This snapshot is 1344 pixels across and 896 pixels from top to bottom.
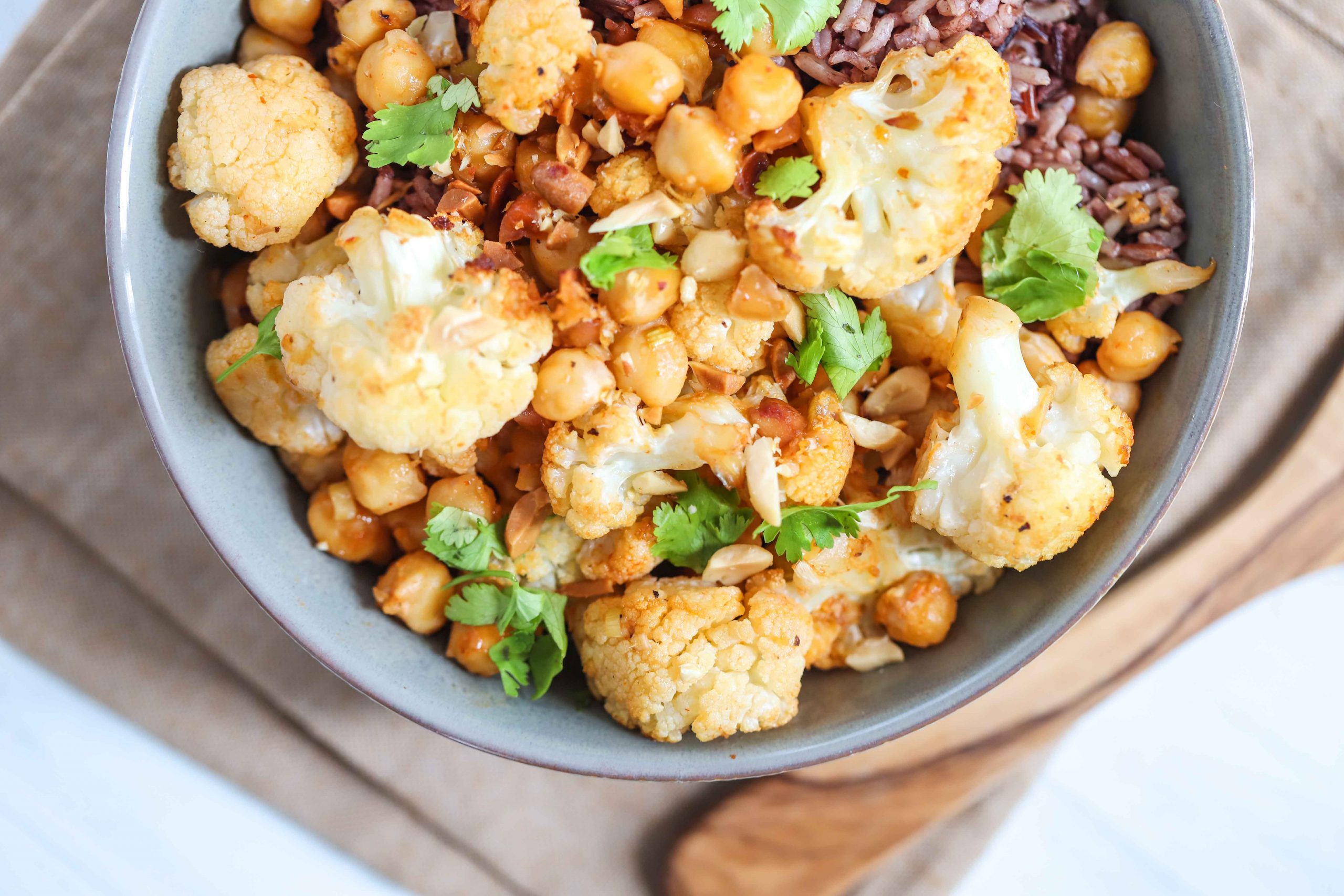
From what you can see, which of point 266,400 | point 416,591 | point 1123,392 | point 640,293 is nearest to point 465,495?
point 416,591

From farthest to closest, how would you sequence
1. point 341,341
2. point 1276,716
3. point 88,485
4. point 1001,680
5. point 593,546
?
point 1276,716 → point 88,485 → point 593,546 → point 1001,680 → point 341,341

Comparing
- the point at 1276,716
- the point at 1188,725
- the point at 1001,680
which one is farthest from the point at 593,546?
the point at 1276,716

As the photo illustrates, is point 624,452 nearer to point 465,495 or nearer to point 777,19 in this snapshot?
point 465,495

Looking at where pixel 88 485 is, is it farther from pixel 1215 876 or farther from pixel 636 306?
pixel 1215 876

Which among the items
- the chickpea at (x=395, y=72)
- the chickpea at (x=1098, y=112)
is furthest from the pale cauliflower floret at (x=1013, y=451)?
the chickpea at (x=395, y=72)

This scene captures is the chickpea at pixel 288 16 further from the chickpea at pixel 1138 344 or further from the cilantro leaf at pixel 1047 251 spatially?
the chickpea at pixel 1138 344
